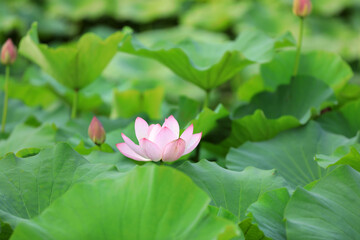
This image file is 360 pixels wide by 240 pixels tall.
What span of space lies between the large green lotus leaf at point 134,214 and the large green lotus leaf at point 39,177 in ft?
0.38

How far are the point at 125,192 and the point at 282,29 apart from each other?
11.7 feet

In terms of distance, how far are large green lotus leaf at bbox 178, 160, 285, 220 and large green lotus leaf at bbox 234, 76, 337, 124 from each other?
14.3 inches

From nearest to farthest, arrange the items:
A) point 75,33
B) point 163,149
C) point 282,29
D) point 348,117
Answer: point 163,149 < point 348,117 < point 282,29 < point 75,33

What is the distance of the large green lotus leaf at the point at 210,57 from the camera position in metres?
1.04

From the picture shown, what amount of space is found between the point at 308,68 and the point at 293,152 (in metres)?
0.34

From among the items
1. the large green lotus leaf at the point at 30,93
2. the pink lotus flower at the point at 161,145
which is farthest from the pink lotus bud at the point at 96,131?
the large green lotus leaf at the point at 30,93

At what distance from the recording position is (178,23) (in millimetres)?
5008

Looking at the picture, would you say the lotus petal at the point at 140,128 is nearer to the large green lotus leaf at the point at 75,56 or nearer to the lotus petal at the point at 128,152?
the lotus petal at the point at 128,152

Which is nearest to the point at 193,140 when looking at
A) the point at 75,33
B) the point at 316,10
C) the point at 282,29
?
the point at 282,29

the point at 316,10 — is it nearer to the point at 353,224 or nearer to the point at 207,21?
the point at 207,21

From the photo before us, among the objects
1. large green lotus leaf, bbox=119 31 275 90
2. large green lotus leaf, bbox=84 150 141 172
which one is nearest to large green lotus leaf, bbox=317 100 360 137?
large green lotus leaf, bbox=119 31 275 90

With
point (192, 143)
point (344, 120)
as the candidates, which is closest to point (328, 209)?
point (192, 143)

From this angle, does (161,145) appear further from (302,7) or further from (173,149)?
(302,7)

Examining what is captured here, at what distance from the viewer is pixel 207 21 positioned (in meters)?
4.19
